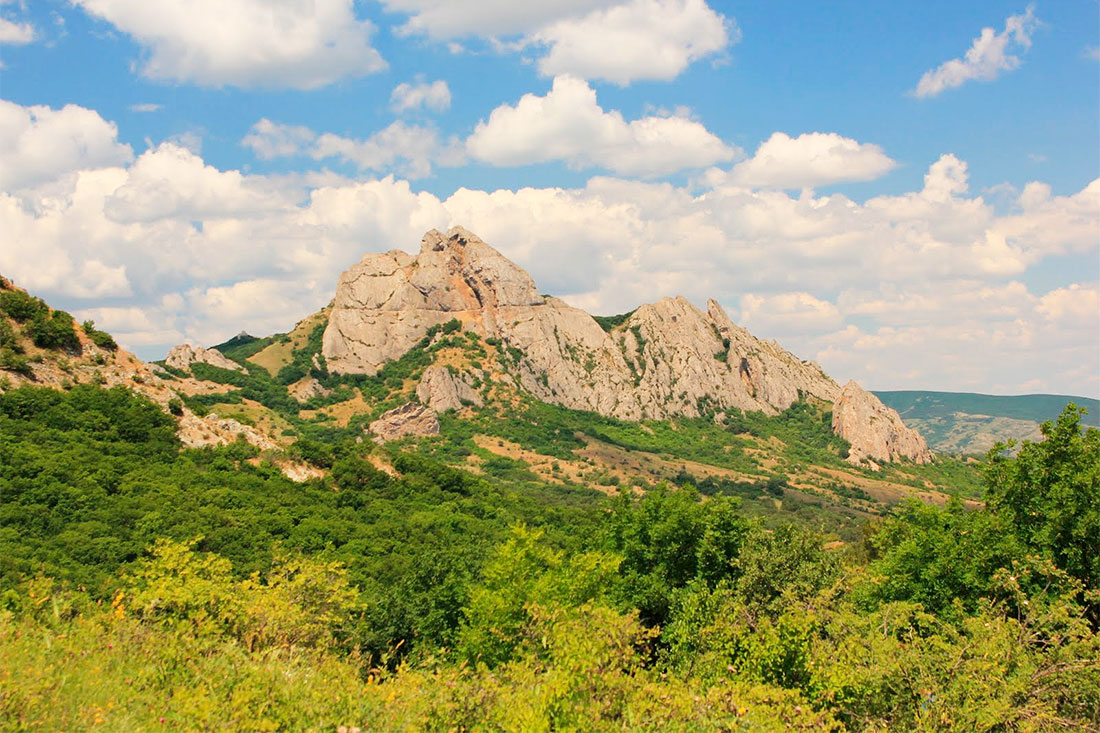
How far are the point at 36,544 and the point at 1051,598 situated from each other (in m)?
42.5

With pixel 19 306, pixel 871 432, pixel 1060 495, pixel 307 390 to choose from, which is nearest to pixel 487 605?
pixel 1060 495

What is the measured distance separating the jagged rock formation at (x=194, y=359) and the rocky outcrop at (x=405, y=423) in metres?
46.8

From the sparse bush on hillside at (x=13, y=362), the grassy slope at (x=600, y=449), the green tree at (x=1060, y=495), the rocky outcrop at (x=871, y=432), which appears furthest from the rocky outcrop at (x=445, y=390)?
the green tree at (x=1060, y=495)

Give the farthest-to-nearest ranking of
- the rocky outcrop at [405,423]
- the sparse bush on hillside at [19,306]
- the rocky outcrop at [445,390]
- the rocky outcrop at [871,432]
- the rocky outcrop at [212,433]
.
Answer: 1. the rocky outcrop at [871,432]
2. the rocky outcrop at [445,390]
3. the rocky outcrop at [405,423]
4. the rocky outcrop at [212,433]
5. the sparse bush on hillside at [19,306]

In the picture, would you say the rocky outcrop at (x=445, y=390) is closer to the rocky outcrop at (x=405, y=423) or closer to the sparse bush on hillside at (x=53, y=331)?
the rocky outcrop at (x=405, y=423)

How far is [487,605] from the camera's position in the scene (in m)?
29.9

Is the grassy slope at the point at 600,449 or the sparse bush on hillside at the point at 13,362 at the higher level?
the sparse bush on hillside at the point at 13,362

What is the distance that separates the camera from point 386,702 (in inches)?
533

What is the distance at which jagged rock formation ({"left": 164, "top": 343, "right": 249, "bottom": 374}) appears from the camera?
164m

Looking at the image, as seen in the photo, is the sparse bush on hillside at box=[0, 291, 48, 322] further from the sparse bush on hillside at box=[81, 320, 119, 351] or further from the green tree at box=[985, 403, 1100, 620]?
the green tree at box=[985, 403, 1100, 620]

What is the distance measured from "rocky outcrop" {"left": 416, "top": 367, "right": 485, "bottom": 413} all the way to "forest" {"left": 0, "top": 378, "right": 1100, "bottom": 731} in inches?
4412

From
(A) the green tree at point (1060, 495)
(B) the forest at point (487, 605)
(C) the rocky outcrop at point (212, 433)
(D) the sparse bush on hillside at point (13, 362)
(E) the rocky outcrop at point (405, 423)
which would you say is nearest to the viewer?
(B) the forest at point (487, 605)

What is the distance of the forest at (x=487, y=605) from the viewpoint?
13.4 meters

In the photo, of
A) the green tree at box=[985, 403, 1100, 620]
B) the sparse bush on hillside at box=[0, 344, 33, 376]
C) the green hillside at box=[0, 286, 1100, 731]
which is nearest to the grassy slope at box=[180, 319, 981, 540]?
the green hillside at box=[0, 286, 1100, 731]
